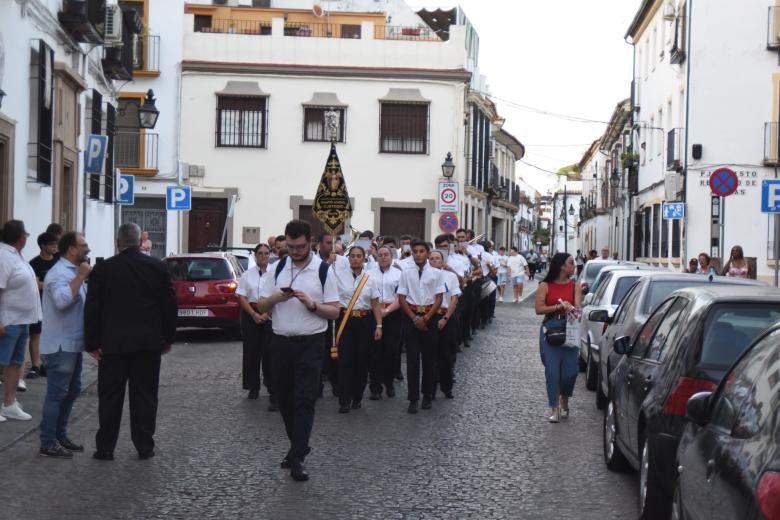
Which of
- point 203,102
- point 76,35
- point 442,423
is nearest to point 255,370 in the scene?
point 442,423

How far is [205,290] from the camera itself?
20094 millimetres

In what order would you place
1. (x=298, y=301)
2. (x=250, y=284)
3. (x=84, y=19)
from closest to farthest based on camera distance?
1. (x=298, y=301)
2. (x=250, y=284)
3. (x=84, y=19)

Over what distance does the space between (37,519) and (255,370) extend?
19.8 ft

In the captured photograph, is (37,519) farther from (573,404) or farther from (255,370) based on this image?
(573,404)

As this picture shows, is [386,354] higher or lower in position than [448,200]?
lower

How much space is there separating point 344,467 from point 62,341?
2367 millimetres

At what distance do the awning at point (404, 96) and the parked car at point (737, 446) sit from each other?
30549mm

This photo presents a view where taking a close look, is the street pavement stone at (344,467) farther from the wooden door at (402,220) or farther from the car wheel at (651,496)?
the wooden door at (402,220)

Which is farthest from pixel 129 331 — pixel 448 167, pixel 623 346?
pixel 448 167

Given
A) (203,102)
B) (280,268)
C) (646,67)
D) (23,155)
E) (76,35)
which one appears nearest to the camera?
(280,268)

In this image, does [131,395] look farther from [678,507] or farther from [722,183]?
[722,183]

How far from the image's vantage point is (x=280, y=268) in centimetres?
898

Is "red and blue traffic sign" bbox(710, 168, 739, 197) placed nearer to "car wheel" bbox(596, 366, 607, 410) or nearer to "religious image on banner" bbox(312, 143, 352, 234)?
"religious image on banner" bbox(312, 143, 352, 234)

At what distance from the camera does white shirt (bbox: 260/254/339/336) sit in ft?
28.8
